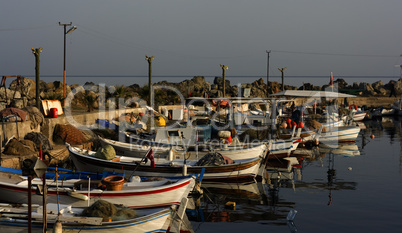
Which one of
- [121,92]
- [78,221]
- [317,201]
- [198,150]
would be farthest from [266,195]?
[121,92]

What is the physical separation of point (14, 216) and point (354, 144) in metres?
32.4

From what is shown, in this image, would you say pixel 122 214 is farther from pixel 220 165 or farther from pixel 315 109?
pixel 315 109

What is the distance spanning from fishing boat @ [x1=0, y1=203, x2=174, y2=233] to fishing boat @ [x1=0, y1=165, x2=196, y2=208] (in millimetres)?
1652

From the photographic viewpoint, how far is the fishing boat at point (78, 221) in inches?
488

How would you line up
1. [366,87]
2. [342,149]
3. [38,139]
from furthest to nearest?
[366,87]
[342,149]
[38,139]

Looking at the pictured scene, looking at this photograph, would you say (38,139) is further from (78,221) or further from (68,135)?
(78,221)

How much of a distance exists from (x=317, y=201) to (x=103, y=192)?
9.51m

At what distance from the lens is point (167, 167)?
20.6 meters

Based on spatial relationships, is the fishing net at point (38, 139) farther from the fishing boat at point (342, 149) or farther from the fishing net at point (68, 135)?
the fishing boat at point (342, 149)

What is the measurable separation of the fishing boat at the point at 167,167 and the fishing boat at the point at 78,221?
21.4ft

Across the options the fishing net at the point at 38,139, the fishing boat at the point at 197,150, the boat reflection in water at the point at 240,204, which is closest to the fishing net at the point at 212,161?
the boat reflection in water at the point at 240,204

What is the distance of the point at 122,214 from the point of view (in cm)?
1318

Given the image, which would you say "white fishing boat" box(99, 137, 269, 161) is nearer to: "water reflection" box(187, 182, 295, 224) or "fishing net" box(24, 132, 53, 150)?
"water reflection" box(187, 182, 295, 224)

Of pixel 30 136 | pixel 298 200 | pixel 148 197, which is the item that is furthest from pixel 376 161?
pixel 30 136
